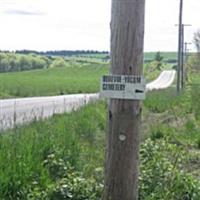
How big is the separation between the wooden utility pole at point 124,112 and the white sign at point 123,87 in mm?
44

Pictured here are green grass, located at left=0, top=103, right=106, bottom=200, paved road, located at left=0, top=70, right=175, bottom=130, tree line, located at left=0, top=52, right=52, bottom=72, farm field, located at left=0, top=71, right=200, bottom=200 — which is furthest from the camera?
tree line, located at left=0, top=52, right=52, bottom=72

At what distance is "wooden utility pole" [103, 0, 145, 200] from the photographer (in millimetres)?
4395

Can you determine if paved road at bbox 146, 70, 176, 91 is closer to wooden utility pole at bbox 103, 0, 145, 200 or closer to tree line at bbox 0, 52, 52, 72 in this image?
tree line at bbox 0, 52, 52, 72

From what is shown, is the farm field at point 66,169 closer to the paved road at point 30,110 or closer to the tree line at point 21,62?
the paved road at point 30,110

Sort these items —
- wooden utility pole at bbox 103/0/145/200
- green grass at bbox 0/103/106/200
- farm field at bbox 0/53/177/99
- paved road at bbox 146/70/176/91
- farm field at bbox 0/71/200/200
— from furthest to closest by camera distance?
paved road at bbox 146/70/176/91
farm field at bbox 0/53/177/99
green grass at bbox 0/103/106/200
farm field at bbox 0/71/200/200
wooden utility pole at bbox 103/0/145/200

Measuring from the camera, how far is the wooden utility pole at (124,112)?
4.39 m

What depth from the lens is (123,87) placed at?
4.44 meters

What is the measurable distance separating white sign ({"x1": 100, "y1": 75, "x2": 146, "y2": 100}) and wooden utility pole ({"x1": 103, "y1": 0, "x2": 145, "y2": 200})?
44 mm

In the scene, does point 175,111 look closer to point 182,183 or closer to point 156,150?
point 156,150

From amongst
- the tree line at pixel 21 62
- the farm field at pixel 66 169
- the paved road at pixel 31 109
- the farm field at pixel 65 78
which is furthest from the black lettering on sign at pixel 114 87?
the tree line at pixel 21 62

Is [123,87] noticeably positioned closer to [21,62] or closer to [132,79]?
[132,79]

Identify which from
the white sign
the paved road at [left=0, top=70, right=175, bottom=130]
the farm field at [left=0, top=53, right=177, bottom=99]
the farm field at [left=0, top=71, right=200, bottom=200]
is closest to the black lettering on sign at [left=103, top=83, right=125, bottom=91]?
the white sign

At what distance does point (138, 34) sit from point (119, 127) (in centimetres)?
72

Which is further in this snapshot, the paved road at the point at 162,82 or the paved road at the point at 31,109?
the paved road at the point at 162,82
